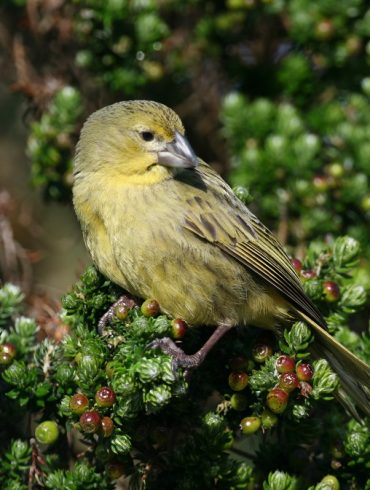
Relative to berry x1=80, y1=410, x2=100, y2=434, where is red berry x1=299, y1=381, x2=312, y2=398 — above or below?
below

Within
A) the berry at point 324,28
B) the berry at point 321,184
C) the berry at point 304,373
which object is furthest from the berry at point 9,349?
the berry at point 324,28

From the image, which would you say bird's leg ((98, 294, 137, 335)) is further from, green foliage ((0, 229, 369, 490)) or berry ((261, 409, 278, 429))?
berry ((261, 409, 278, 429))

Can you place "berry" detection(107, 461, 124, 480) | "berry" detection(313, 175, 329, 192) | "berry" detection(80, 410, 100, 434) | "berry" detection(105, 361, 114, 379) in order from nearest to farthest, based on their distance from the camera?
1. "berry" detection(80, 410, 100, 434)
2. "berry" detection(105, 361, 114, 379)
3. "berry" detection(107, 461, 124, 480)
4. "berry" detection(313, 175, 329, 192)

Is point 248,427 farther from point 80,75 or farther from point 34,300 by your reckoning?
point 80,75

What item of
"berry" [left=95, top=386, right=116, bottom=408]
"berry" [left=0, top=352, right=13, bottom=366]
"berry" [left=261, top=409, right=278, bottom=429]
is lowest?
"berry" [left=261, top=409, right=278, bottom=429]

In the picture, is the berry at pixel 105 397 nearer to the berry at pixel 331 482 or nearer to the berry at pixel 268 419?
the berry at pixel 268 419

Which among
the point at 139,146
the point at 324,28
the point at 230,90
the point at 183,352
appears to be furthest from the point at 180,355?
the point at 230,90

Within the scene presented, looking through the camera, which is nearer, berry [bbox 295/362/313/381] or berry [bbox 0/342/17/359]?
berry [bbox 295/362/313/381]

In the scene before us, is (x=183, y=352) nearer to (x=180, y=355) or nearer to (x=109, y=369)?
(x=180, y=355)

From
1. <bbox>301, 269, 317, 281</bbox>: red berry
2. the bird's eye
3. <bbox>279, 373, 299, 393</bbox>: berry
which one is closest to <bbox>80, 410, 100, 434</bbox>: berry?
<bbox>279, 373, 299, 393</bbox>: berry
